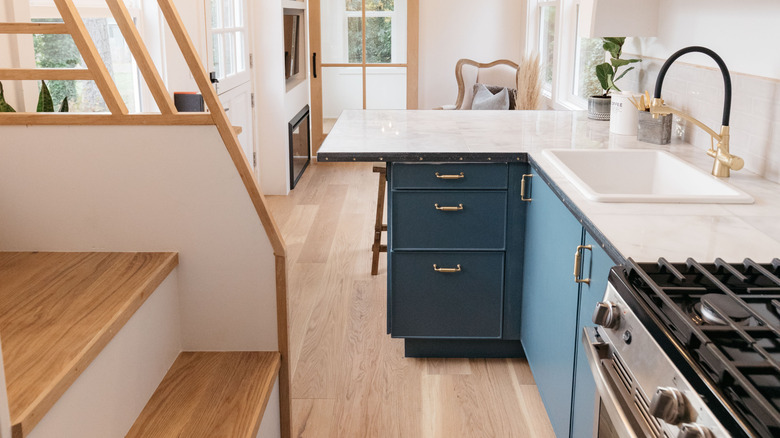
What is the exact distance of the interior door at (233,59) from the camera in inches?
182

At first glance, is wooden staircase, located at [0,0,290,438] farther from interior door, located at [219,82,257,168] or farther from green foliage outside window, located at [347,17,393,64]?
green foliage outside window, located at [347,17,393,64]

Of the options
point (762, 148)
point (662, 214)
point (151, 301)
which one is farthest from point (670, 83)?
point (151, 301)

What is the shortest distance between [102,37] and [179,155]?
5.96 feet

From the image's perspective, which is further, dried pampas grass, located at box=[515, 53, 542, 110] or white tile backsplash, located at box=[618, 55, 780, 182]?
dried pampas grass, located at box=[515, 53, 542, 110]

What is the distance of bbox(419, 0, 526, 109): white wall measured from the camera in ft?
22.9

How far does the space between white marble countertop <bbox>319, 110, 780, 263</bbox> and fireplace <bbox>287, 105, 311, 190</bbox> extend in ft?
7.41

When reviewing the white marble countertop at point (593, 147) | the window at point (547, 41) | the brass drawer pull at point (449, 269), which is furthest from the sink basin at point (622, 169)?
the window at point (547, 41)

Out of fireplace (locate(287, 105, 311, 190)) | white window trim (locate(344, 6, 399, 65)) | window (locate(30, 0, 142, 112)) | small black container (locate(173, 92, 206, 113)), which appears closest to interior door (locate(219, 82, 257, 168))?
fireplace (locate(287, 105, 311, 190))

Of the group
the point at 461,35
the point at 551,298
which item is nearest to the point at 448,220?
the point at 551,298

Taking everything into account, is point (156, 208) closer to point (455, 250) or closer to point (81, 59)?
point (455, 250)

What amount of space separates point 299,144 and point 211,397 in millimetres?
4669

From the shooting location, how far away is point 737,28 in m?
2.48

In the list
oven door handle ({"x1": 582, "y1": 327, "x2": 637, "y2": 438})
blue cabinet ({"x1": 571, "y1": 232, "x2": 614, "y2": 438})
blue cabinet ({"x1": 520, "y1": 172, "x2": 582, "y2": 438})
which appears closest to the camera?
oven door handle ({"x1": 582, "y1": 327, "x2": 637, "y2": 438})

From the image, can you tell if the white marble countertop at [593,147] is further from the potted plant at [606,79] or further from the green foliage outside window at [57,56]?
the green foliage outside window at [57,56]
